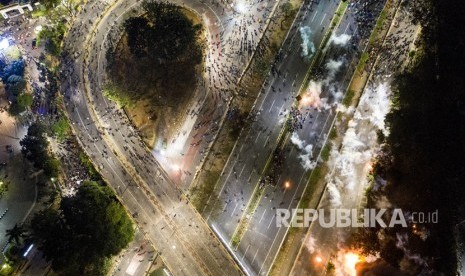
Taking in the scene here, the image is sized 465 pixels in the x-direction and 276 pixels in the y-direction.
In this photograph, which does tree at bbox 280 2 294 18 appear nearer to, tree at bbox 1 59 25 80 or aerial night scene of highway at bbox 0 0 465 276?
aerial night scene of highway at bbox 0 0 465 276

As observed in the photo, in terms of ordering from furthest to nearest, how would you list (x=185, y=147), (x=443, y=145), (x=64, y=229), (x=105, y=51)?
(x=105, y=51) < (x=185, y=147) < (x=443, y=145) < (x=64, y=229)

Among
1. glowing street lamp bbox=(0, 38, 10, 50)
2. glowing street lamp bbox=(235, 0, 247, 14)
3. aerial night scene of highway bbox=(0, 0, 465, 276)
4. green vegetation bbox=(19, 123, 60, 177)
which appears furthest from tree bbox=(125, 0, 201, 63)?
glowing street lamp bbox=(0, 38, 10, 50)

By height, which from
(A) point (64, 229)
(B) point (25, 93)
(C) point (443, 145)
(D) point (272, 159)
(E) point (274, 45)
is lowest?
(A) point (64, 229)

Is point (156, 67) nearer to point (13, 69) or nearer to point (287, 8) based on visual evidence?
point (13, 69)

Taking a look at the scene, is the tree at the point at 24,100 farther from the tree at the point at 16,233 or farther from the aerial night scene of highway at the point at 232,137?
the tree at the point at 16,233

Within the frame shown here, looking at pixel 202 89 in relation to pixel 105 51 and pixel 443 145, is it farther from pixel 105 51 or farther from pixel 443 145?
pixel 443 145

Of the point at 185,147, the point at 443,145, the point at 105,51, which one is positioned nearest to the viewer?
the point at 443,145

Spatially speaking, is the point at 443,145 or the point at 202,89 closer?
the point at 443,145

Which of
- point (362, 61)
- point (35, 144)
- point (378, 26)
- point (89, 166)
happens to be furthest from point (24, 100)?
point (378, 26)

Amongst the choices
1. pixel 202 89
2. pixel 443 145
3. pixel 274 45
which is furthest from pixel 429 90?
pixel 202 89
